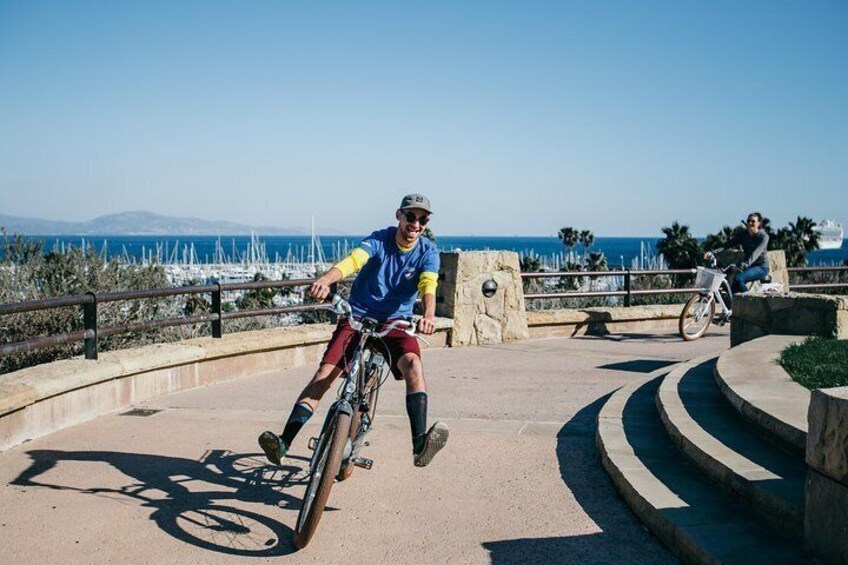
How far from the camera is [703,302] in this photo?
1380cm

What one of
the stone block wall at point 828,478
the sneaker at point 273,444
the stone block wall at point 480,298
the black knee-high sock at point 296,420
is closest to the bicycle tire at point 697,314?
the stone block wall at point 480,298

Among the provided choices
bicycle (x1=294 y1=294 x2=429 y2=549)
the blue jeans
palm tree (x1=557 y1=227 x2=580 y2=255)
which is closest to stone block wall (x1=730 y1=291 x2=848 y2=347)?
the blue jeans

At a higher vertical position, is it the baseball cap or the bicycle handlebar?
the baseball cap

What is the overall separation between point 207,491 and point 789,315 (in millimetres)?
7191

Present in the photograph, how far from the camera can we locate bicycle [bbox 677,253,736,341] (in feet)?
44.2

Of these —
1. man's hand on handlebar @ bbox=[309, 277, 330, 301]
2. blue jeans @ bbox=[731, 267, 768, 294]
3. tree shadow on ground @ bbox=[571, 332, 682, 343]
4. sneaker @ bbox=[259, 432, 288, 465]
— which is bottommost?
tree shadow on ground @ bbox=[571, 332, 682, 343]

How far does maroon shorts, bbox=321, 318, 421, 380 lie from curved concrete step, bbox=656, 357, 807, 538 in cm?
195

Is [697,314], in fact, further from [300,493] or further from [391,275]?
[300,493]

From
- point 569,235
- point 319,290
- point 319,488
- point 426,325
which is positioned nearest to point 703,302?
point 426,325

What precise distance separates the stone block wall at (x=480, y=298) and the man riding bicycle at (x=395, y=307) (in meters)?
6.89

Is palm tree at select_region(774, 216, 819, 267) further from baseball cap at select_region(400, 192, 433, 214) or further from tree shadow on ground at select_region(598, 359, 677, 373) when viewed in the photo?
baseball cap at select_region(400, 192, 433, 214)

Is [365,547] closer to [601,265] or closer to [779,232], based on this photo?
[601,265]

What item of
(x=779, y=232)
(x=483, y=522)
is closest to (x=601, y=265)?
(x=779, y=232)

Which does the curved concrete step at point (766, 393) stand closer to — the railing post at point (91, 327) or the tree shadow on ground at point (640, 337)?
the tree shadow on ground at point (640, 337)
